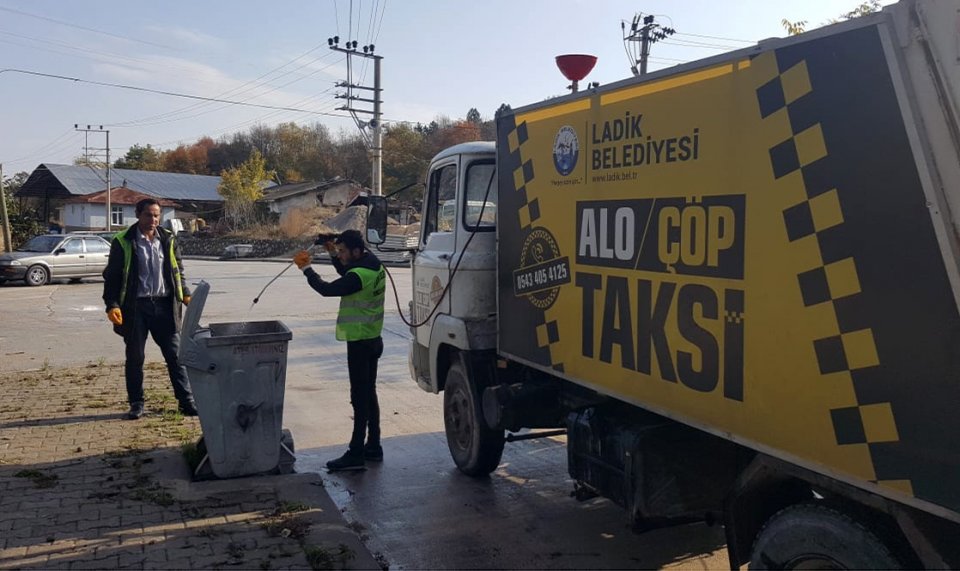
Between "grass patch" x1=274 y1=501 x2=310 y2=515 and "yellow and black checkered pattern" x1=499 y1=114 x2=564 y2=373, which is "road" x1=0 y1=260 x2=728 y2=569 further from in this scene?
"yellow and black checkered pattern" x1=499 y1=114 x2=564 y2=373

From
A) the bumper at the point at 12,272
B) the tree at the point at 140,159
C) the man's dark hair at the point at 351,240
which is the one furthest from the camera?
the tree at the point at 140,159

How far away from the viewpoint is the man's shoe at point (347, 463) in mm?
6027

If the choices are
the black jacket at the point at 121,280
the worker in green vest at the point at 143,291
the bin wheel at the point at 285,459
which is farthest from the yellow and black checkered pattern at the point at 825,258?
the black jacket at the point at 121,280

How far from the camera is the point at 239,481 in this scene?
5.40 metres

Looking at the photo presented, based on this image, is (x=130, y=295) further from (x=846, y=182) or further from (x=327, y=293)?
(x=846, y=182)

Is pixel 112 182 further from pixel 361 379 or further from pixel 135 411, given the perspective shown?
pixel 361 379

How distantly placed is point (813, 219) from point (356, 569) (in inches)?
116

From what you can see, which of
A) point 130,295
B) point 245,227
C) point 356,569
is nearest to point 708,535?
point 356,569

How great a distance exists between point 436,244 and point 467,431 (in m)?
1.51

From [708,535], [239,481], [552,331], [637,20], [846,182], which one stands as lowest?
[708,535]

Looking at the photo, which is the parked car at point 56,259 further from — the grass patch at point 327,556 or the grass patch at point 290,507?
the grass patch at point 327,556

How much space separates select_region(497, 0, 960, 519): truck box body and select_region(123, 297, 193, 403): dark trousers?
4.40 m

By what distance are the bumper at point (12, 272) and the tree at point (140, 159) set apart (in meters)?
68.7

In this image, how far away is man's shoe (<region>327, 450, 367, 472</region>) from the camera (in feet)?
A: 19.8
